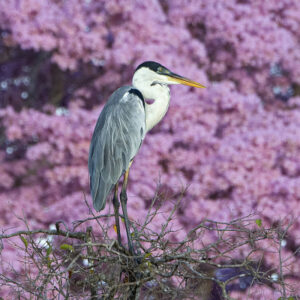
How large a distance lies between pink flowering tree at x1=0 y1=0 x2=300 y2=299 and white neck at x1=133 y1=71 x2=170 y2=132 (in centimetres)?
132

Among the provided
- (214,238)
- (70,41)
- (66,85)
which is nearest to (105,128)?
(214,238)

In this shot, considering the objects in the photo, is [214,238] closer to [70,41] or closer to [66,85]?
[70,41]

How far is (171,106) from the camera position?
634 centimetres

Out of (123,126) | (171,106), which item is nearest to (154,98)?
(123,126)

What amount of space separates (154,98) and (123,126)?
348 mm

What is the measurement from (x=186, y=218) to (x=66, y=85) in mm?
3275

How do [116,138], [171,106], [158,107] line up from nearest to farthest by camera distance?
[116,138]
[158,107]
[171,106]

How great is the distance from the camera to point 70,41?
6.88 meters

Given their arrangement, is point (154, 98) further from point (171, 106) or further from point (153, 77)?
point (171, 106)

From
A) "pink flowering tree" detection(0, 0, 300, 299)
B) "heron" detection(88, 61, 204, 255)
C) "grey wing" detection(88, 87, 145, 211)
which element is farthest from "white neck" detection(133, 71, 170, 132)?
"pink flowering tree" detection(0, 0, 300, 299)

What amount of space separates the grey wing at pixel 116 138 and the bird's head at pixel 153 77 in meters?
0.15

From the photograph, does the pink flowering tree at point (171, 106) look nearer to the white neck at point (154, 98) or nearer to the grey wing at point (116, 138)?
the white neck at point (154, 98)

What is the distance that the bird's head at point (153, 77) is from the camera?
3.90 metres

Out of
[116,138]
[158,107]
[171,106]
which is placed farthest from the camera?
[171,106]
